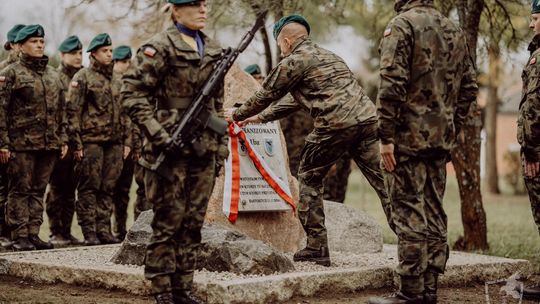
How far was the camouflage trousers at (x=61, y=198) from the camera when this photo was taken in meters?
11.4

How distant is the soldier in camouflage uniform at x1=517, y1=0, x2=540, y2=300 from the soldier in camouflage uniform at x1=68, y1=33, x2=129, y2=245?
531 centimetres

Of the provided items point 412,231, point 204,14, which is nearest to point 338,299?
point 412,231

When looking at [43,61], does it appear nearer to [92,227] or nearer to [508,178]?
[92,227]

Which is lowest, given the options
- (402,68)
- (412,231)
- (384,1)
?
(412,231)

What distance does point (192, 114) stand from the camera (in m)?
6.12

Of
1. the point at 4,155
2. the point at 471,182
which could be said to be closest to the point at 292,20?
the point at 4,155

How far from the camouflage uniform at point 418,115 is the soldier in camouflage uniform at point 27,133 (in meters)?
5.00

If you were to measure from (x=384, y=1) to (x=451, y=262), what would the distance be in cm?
822

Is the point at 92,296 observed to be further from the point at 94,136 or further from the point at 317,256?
the point at 94,136

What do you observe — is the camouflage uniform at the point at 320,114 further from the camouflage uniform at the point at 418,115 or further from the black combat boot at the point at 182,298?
the black combat boot at the point at 182,298

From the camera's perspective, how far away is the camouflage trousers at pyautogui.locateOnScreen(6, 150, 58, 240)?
32.5 ft

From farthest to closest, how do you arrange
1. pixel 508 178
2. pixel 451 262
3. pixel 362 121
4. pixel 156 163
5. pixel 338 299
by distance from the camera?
1. pixel 508 178
2. pixel 451 262
3. pixel 362 121
4. pixel 338 299
5. pixel 156 163

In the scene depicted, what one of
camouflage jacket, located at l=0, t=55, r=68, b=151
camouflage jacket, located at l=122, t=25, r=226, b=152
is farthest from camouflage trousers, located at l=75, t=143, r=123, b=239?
camouflage jacket, located at l=122, t=25, r=226, b=152

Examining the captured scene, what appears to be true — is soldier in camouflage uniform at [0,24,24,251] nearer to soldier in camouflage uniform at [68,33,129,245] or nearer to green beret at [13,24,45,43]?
green beret at [13,24,45,43]
